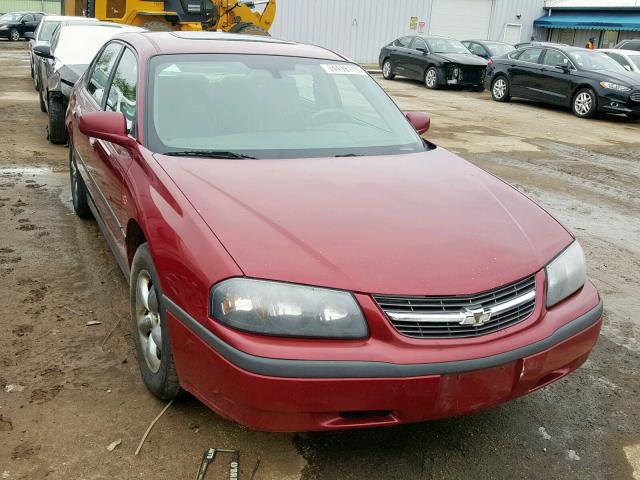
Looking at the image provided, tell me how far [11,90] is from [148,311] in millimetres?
12606

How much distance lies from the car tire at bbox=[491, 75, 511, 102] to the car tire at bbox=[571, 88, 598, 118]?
2.34m

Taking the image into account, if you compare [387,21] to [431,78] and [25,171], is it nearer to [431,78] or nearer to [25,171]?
[431,78]

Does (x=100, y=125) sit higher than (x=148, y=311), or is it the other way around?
(x=100, y=125)

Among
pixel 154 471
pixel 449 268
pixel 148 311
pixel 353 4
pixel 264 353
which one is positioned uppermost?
pixel 353 4

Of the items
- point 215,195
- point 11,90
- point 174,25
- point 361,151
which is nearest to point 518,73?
point 174,25

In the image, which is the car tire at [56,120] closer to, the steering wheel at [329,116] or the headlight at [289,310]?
the steering wheel at [329,116]

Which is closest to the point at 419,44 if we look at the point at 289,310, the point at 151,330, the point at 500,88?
the point at 500,88

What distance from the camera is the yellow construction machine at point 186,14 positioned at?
14.7m

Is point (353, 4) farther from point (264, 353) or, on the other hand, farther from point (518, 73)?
point (264, 353)

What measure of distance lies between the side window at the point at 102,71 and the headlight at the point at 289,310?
270 centimetres

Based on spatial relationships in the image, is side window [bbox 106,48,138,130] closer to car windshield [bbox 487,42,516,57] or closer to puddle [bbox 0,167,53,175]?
puddle [bbox 0,167,53,175]

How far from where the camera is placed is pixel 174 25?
602 inches

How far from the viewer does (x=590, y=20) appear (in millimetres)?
33469

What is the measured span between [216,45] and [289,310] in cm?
226
